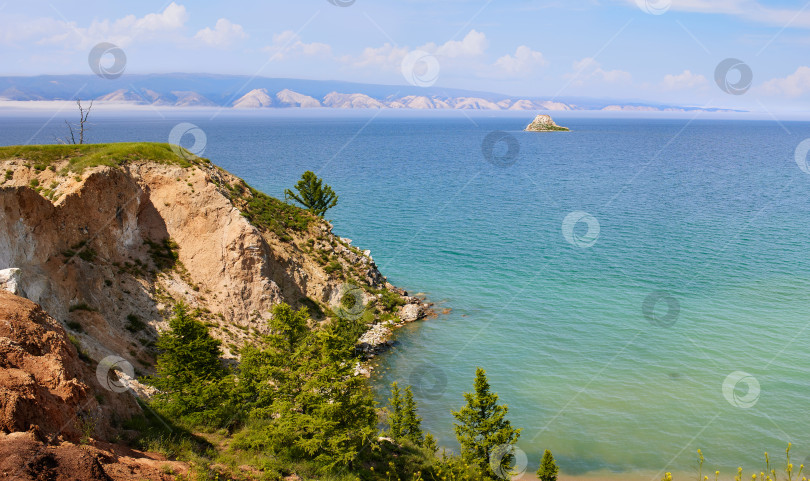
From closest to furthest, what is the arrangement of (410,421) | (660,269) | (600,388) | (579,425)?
(410,421) < (579,425) < (600,388) < (660,269)

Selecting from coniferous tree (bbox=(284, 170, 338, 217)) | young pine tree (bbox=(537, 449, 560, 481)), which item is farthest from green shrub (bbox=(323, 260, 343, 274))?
young pine tree (bbox=(537, 449, 560, 481))

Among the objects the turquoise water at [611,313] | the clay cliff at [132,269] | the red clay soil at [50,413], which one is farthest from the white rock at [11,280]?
the turquoise water at [611,313]

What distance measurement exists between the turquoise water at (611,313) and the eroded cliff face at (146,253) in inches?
503

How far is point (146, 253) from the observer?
43.8m

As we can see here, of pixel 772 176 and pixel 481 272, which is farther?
pixel 772 176

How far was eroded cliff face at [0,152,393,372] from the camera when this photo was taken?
115 ft

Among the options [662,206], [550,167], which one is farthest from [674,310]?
[550,167]

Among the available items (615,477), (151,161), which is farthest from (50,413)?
(151,161)

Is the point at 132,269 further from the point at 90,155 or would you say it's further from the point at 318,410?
→ the point at 318,410

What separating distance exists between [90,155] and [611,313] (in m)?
49.8

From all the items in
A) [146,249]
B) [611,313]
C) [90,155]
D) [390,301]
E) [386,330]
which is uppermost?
[90,155]

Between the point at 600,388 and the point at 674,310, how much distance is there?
675 inches

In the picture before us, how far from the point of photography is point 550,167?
15162 centimetres

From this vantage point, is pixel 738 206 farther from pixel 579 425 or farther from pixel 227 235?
pixel 227 235
